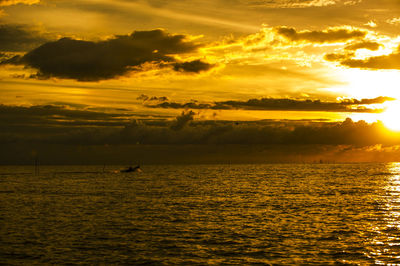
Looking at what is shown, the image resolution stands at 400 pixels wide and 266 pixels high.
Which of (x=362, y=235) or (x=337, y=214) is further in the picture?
(x=337, y=214)

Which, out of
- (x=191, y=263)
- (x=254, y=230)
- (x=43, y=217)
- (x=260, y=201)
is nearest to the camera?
(x=191, y=263)

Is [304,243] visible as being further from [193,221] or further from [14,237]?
[14,237]

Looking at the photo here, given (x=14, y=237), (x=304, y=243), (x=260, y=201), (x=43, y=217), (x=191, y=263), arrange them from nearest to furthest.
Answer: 1. (x=191, y=263)
2. (x=304, y=243)
3. (x=14, y=237)
4. (x=43, y=217)
5. (x=260, y=201)

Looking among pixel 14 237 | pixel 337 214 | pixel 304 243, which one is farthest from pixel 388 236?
pixel 14 237

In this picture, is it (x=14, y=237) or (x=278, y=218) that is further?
(x=278, y=218)

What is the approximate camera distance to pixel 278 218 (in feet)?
226

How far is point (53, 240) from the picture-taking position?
5069cm

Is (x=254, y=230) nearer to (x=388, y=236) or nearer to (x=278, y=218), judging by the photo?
(x=278, y=218)

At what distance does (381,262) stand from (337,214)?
35794 mm

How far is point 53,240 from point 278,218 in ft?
116

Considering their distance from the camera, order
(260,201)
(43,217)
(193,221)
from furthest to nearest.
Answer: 1. (260,201)
2. (43,217)
3. (193,221)

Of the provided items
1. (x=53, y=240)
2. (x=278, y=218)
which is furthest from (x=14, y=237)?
(x=278, y=218)

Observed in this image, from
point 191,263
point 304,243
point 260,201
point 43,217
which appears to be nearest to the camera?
point 191,263

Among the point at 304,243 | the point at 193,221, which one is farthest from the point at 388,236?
the point at 193,221
